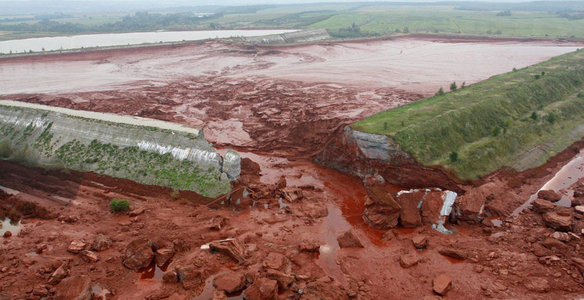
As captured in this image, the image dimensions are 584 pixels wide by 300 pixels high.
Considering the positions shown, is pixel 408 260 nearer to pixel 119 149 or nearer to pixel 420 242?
pixel 420 242

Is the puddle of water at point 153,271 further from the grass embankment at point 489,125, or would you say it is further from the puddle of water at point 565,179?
the puddle of water at point 565,179

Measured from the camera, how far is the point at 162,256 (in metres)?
15.9

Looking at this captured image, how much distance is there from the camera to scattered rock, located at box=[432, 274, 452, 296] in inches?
557

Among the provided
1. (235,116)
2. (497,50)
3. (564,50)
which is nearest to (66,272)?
(235,116)

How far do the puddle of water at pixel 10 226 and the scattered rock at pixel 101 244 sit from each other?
4.61 meters

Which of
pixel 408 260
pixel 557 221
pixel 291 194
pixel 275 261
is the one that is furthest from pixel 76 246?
pixel 557 221

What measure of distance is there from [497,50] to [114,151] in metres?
64.2

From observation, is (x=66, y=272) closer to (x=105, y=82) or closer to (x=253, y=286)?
(x=253, y=286)

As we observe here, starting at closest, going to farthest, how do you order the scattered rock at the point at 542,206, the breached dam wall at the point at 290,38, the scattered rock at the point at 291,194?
the scattered rock at the point at 542,206
the scattered rock at the point at 291,194
the breached dam wall at the point at 290,38

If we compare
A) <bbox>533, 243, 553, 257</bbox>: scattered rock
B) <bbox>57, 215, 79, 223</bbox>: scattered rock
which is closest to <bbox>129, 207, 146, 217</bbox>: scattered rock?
<bbox>57, 215, 79, 223</bbox>: scattered rock

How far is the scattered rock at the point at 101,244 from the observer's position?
16.3 meters

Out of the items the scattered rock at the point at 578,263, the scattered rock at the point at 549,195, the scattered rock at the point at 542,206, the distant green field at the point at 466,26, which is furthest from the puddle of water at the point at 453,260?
the distant green field at the point at 466,26

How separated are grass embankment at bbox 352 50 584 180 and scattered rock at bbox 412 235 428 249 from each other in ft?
20.8

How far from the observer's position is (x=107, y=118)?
25.4 m
